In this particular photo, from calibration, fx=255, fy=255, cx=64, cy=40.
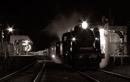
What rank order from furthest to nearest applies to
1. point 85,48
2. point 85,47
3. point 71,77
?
1. point 85,47
2. point 85,48
3. point 71,77

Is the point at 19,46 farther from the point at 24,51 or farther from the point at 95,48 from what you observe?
the point at 95,48

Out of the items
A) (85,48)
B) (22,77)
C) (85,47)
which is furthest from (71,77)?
(85,47)

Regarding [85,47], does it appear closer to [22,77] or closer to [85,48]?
[85,48]

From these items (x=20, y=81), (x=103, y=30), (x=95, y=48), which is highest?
(x=103, y=30)

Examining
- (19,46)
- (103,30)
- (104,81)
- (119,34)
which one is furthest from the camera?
(19,46)

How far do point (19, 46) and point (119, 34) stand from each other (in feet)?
86.3

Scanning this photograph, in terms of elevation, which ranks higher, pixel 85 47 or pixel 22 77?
pixel 85 47

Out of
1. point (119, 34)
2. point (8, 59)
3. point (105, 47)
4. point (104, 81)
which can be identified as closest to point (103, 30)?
point (105, 47)

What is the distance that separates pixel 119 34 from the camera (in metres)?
33.7

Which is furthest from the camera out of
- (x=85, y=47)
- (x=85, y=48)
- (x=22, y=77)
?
(x=85, y=47)

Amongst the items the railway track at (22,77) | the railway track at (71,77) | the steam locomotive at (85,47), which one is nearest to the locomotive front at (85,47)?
the steam locomotive at (85,47)

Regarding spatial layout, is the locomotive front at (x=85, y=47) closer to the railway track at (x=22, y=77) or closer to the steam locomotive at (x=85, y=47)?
the steam locomotive at (x=85, y=47)

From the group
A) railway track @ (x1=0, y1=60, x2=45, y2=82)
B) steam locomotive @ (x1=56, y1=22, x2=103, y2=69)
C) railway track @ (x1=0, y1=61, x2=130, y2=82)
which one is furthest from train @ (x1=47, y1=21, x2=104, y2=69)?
railway track @ (x1=0, y1=60, x2=45, y2=82)

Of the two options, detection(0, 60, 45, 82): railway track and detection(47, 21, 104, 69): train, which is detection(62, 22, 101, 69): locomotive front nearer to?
detection(47, 21, 104, 69): train
